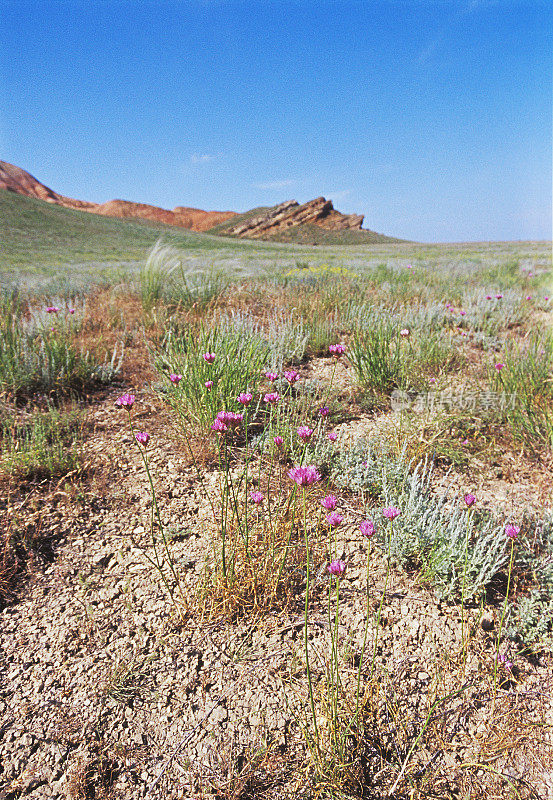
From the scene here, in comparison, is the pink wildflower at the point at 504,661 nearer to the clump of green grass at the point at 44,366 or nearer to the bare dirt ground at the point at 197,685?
the bare dirt ground at the point at 197,685

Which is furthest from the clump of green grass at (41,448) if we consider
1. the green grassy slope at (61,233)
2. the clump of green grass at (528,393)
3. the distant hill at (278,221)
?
the distant hill at (278,221)

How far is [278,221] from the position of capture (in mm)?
81875

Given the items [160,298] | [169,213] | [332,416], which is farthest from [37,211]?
[169,213]

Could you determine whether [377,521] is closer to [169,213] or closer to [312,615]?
[312,615]

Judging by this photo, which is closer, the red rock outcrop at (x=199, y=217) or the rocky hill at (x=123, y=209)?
the rocky hill at (x=123, y=209)

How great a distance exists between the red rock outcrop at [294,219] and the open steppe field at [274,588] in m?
80.0

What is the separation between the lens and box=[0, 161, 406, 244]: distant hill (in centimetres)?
7450

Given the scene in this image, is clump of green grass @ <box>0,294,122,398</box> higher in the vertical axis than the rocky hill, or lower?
lower

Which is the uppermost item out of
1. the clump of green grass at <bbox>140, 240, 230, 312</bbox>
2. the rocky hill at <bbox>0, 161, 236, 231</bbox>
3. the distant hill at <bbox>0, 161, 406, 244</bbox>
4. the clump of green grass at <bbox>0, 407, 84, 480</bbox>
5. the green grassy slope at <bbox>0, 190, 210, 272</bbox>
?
the rocky hill at <bbox>0, 161, 236, 231</bbox>

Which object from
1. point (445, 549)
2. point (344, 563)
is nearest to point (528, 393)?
point (445, 549)

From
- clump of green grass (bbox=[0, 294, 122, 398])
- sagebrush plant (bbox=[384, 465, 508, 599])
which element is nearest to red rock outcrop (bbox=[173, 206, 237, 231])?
clump of green grass (bbox=[0, 294, 122, 398])

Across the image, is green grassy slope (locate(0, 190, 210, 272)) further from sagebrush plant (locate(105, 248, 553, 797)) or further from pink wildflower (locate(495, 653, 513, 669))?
pink wildflower (locate(495, 653, 513, 669))

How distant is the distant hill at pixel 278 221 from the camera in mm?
74500

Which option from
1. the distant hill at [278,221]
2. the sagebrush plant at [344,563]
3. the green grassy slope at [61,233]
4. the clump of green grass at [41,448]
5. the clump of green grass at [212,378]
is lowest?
the sagebrush plant at [344,563]
